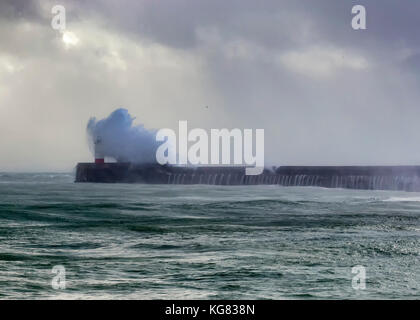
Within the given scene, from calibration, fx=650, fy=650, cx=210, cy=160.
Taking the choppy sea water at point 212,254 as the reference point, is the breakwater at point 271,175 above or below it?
above

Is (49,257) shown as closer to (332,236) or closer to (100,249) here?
(100,249)

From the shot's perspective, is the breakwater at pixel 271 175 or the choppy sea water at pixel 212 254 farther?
the breakwater at pixel 271 175

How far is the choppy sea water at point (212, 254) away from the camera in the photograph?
303 inches

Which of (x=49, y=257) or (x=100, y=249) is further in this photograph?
(x=100, y=249)

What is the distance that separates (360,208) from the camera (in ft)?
70.3

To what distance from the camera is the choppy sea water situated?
7.68 m

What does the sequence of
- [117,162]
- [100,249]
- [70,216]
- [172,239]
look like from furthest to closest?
[117,162], [70,216], [172,239], [100,249]

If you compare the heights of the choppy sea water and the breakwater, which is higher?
the breakwater

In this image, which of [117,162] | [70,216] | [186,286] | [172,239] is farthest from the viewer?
[117,162]

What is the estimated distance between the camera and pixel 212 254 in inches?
419

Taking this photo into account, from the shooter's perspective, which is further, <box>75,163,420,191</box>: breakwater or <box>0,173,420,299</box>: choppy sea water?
<box>75,163,420,191</box>: breakwater

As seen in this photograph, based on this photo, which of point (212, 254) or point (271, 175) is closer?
point (212, 254)
